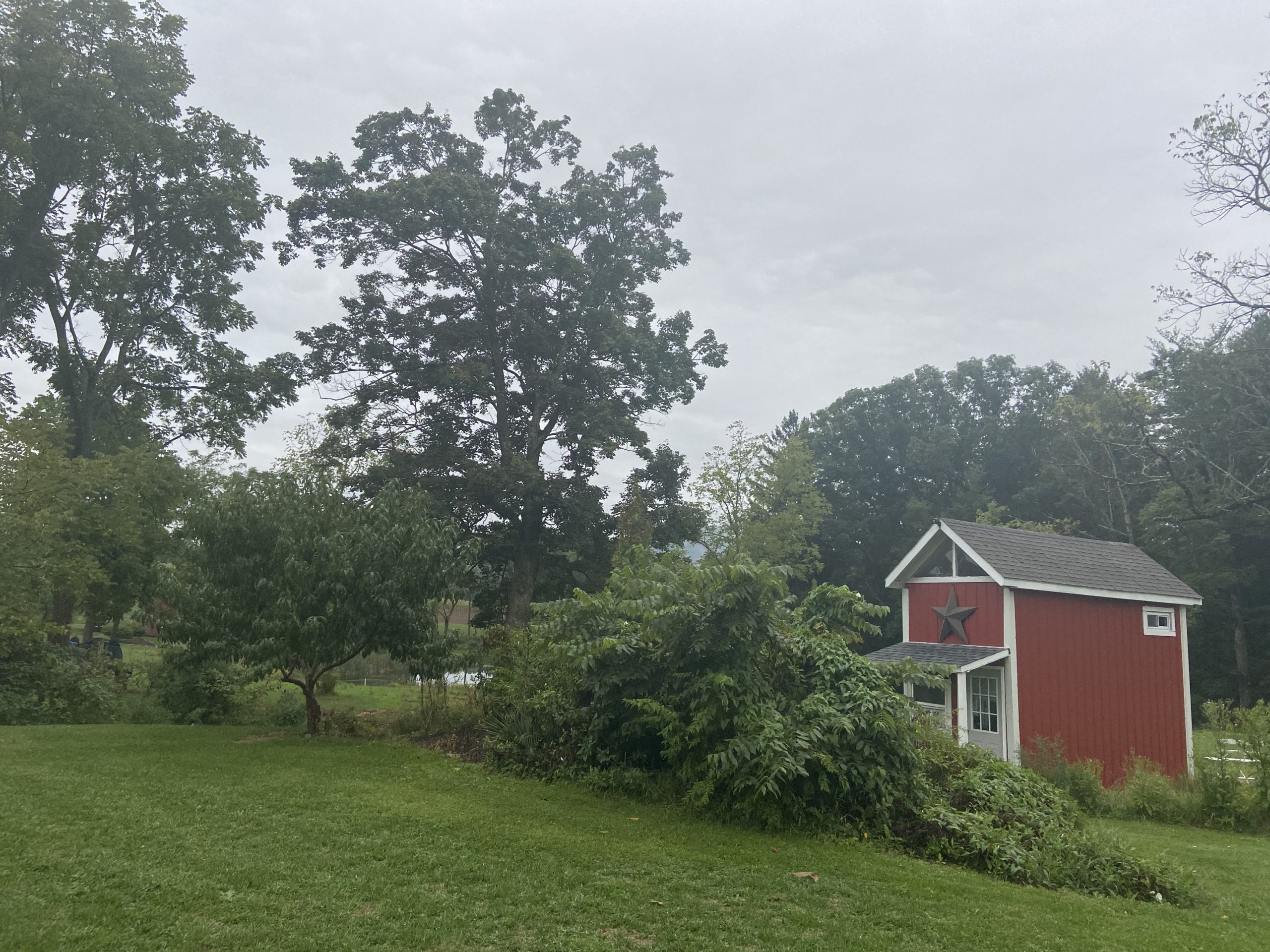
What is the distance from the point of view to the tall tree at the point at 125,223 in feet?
70.0

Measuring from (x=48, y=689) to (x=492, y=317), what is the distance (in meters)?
16.1

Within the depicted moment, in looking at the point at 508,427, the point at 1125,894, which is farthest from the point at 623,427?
the point at 1125,894

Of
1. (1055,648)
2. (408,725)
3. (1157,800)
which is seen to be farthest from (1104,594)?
(408,725)

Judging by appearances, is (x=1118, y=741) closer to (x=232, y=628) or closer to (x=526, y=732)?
(x=526, y=732)

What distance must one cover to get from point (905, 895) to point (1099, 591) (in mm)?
12532

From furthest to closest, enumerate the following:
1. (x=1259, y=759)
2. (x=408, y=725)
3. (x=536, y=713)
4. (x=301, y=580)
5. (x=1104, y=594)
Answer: (x=1104, y=594) → (x=408, y=725) → (x=301, y=580) → (x=1259, y=759) → (x=536, y=713)

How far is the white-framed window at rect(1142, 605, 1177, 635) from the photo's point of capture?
17.4m

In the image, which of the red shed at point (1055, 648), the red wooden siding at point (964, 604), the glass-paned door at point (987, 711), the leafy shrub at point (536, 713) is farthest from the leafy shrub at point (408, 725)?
the red wooden siding at point (964, 604)

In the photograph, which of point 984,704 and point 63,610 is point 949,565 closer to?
point 984,704

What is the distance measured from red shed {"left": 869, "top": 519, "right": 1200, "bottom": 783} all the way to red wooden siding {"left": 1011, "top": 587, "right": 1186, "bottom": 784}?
0.02m

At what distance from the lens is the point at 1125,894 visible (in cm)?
730

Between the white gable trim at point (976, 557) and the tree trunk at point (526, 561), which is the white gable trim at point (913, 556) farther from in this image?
the tree trunk at point (526, 561)

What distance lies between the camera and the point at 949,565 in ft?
58.9

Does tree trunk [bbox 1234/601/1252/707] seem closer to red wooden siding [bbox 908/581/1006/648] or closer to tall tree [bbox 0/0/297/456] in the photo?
red wooden siding [bbox 908/581/1006/648]
